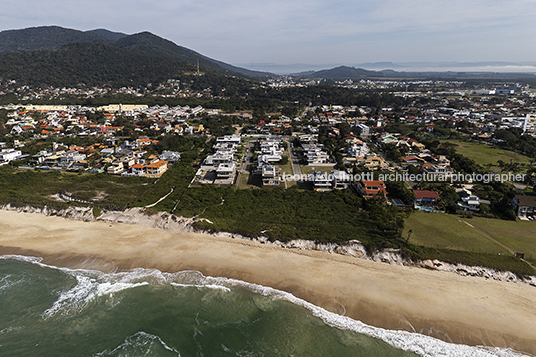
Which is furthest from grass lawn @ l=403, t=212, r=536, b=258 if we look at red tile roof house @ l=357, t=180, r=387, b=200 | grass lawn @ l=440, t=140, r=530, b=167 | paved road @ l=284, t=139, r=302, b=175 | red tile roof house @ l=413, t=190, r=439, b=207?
grass lawn @ l=440, t=140, r=530, b=167

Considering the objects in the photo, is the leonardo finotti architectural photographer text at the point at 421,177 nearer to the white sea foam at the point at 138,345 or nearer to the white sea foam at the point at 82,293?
the white sea foam at the point at 82,293

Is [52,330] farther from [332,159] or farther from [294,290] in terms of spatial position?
[332,159]

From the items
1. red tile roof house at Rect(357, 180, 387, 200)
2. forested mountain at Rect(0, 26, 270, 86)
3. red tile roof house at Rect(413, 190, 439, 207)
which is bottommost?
red tile roof house at Rect(413, 190, 439, 207)

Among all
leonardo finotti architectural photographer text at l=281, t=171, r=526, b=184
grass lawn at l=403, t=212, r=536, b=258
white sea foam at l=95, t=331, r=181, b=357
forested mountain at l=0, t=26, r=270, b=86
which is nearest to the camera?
white sea foam at l=95, t=331, r=181, b=357

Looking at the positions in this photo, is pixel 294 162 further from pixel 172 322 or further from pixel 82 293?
pixel 82 293

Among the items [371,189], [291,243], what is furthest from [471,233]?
[291,243]

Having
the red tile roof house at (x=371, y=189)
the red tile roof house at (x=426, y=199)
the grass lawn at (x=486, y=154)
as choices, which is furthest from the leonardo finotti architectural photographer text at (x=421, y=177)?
the grass lawn at (x=486, y=154)

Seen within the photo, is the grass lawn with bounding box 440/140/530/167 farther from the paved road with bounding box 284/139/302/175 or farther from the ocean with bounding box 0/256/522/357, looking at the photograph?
the ocean with bounding box 0/256/522/357
